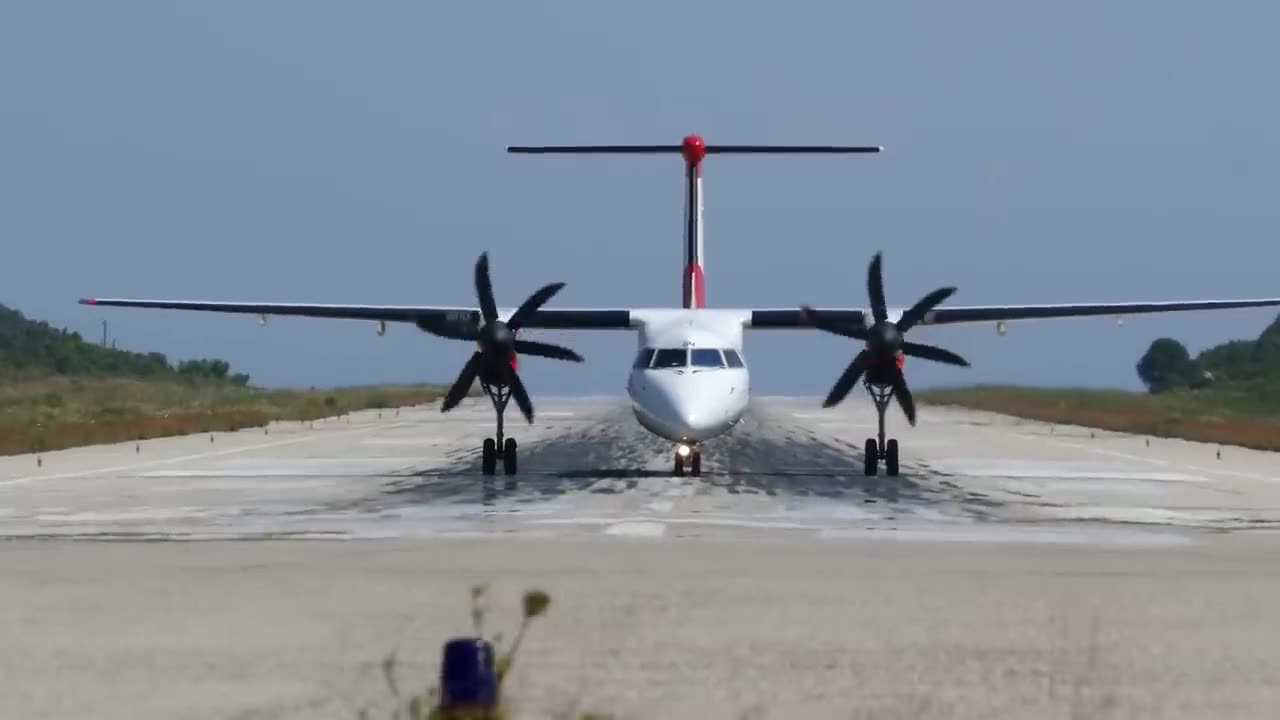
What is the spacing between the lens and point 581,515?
24.3 meters

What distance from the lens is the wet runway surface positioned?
22.5 metres

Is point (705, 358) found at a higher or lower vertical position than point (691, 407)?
higher

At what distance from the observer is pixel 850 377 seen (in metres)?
35.2

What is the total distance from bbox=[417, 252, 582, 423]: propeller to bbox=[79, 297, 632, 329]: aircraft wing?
1.92 ft

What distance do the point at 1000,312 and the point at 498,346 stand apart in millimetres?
12291

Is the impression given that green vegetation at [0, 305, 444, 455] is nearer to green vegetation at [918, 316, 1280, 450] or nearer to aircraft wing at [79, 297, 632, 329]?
aircraft wing at [79, 297, 632, 329]

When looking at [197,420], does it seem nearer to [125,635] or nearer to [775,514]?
[775,514]

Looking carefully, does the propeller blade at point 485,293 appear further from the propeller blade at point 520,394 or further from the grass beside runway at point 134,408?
the grass beside runway at point 134,408

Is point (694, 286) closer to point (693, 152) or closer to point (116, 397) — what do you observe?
point (693, 152)

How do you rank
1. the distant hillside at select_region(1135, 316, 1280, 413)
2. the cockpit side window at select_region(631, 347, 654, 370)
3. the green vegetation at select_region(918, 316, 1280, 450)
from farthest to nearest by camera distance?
the distant hillside at select_region(1135, 316, 1280, 413) → the green vegetation at select_region(918, 316, 1280, 450) → the cockpit side window at select_region(631, 347, 654, 370)

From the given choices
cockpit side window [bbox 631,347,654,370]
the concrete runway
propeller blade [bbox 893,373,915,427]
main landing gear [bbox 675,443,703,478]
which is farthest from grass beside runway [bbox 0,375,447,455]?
propeller blade [bbox 893,373,915,427]

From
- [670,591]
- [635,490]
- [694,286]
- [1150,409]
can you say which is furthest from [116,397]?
[670,591]

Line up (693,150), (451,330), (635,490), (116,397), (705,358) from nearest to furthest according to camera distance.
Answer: (635,490) → (705,358) → (451,330) → (693,150) → (116,397)

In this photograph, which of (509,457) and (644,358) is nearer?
(644,358)
